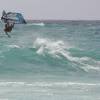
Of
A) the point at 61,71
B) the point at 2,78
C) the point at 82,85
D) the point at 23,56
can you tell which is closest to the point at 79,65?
the point at 61,71

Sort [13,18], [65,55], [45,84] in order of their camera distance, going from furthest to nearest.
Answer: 1. [65,55]
2. [45,84]
3. [13,18]

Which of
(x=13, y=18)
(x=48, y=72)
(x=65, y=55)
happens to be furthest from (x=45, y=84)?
(x=65, y=55)

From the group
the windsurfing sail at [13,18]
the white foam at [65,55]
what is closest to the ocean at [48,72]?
the white foam at [65,55]

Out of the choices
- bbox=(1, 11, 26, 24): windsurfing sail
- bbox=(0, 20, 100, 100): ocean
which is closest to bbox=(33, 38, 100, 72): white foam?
bbox=(0, 20, 100, 100): ocean

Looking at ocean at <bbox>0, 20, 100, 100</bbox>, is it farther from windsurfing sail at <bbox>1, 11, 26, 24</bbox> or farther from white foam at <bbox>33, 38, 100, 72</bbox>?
windsurfing sail at <bbox>1, 11, 26, 24</bbox>

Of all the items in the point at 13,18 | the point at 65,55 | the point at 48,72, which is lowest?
the point at 65,55

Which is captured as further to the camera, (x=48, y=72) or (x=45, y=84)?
(x=48, y=72)

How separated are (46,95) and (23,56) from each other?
15967 millimetres

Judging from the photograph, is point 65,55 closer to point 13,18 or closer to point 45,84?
point 45,84

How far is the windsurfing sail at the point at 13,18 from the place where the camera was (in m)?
13.9

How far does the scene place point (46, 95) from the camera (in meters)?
22.4

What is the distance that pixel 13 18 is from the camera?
14.5m

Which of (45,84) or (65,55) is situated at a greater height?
(45,84)

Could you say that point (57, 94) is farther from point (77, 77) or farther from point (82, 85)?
point (77, 77)
